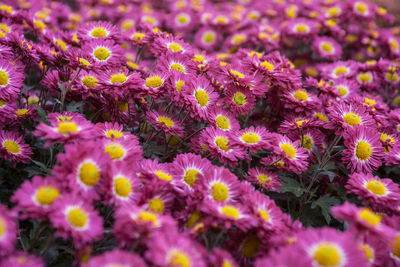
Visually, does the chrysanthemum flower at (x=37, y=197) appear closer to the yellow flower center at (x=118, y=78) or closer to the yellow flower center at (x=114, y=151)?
the yellow flower center at (x=114, y=151)

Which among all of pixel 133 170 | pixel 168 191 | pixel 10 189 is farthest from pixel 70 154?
pixel 10 189

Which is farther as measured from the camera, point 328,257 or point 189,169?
point 189,169

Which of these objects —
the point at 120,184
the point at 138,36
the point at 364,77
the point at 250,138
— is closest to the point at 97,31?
the point at 138,36

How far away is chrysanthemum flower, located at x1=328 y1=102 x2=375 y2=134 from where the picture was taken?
8.05ft

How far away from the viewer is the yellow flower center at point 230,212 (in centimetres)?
171

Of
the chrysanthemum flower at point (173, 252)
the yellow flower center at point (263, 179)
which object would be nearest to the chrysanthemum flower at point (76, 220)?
the chrysanthemum flower at point (173, 252)

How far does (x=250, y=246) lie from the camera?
1.84m

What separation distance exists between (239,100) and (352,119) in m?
0.80

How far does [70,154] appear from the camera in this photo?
5.52 feet

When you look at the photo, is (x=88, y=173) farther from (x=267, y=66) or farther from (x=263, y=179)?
(x=267, y=66)

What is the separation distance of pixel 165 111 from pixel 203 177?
0.79 metres

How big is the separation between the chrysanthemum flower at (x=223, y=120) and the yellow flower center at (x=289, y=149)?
1.18ft

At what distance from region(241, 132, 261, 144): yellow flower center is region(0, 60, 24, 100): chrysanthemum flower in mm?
1572

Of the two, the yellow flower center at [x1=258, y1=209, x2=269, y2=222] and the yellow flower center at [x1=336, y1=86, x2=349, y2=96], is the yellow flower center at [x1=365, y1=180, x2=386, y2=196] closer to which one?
the yellow flower center at [x1=258, y1=209, x2=269, y2=222]
